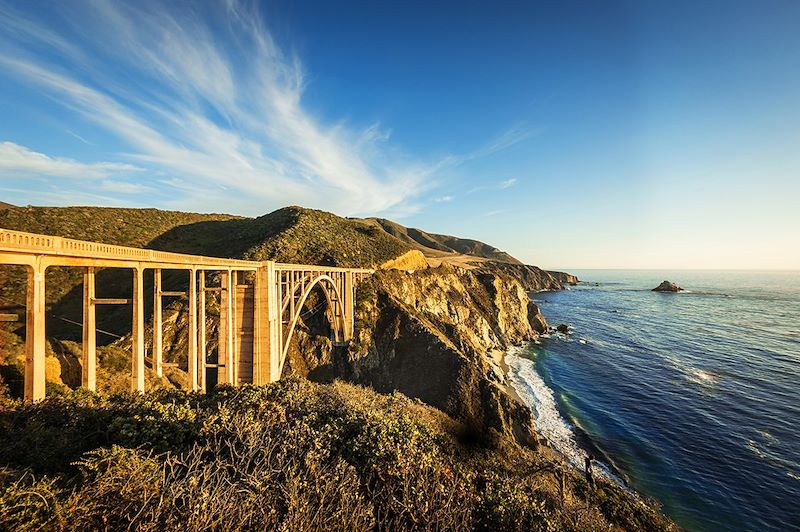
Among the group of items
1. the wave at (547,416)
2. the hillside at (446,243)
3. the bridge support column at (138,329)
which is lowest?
the wave at (547,416)

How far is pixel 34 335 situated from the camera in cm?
734

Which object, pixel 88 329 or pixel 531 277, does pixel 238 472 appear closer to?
pixel 88 329

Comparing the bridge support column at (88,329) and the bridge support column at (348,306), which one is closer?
the bridge support column at (88,329)

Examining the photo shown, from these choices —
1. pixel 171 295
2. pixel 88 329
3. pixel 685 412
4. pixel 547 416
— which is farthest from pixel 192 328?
pixel 685 412

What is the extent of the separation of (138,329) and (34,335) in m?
3.06

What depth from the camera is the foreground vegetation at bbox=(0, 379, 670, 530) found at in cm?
443

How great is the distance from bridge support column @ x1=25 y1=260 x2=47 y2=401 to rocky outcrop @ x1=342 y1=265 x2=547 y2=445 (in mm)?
18266

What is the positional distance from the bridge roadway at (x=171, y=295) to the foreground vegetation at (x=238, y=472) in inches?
60.6

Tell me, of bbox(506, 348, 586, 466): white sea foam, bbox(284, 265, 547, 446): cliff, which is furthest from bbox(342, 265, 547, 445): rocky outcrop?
bbox(506, 348, 586, 466): white sea foam

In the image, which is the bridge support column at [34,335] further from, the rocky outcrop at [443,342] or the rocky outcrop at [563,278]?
the rocky outcrop at [563,278]

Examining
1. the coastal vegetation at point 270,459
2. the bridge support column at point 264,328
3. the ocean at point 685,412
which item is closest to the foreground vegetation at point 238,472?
the coastal vegetation at point 270,459

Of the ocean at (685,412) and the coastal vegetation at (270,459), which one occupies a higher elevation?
the coastal vegetation at (270,459)

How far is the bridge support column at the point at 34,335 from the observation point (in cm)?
720

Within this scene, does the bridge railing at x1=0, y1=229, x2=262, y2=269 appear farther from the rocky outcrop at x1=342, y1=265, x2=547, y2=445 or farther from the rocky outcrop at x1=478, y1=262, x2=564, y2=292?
the rocky outcrop at x1=478, y1=262, x2=564, y2=292
